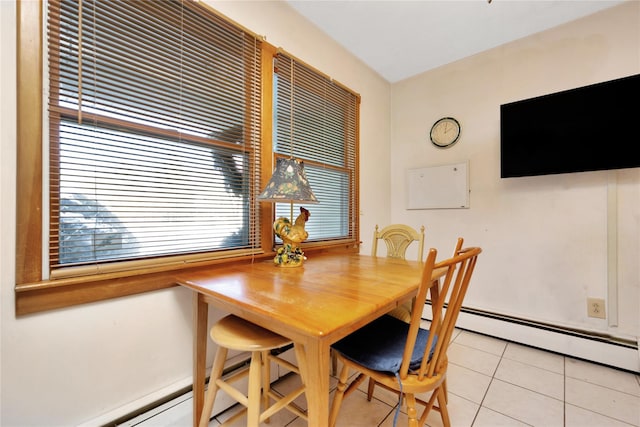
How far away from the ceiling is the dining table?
1.86 metres

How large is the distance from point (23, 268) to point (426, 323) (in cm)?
292

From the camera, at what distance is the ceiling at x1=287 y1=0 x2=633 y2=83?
190cm

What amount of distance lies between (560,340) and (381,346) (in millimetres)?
1920

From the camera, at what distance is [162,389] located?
125cm

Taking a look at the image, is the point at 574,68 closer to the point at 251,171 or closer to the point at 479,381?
the point at 479,381

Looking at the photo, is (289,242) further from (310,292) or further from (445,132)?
(445,132)

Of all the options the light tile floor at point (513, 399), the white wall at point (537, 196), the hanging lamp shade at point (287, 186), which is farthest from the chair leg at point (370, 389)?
the white wall at point (537, 196)

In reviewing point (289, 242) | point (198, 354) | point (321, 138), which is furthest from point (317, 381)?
point (321, 138)

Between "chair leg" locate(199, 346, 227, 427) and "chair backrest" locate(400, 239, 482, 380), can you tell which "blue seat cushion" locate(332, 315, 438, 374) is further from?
"chair leg" locate(199, 346, 227, 427)

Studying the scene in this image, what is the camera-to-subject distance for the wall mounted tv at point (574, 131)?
1.77 m

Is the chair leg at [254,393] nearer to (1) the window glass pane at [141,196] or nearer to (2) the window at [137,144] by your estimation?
(2) the window at [137,144]

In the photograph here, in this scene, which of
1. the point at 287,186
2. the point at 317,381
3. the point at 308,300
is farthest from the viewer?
the point at 287,186

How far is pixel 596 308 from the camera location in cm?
197

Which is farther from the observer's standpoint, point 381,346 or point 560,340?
point 560,340
